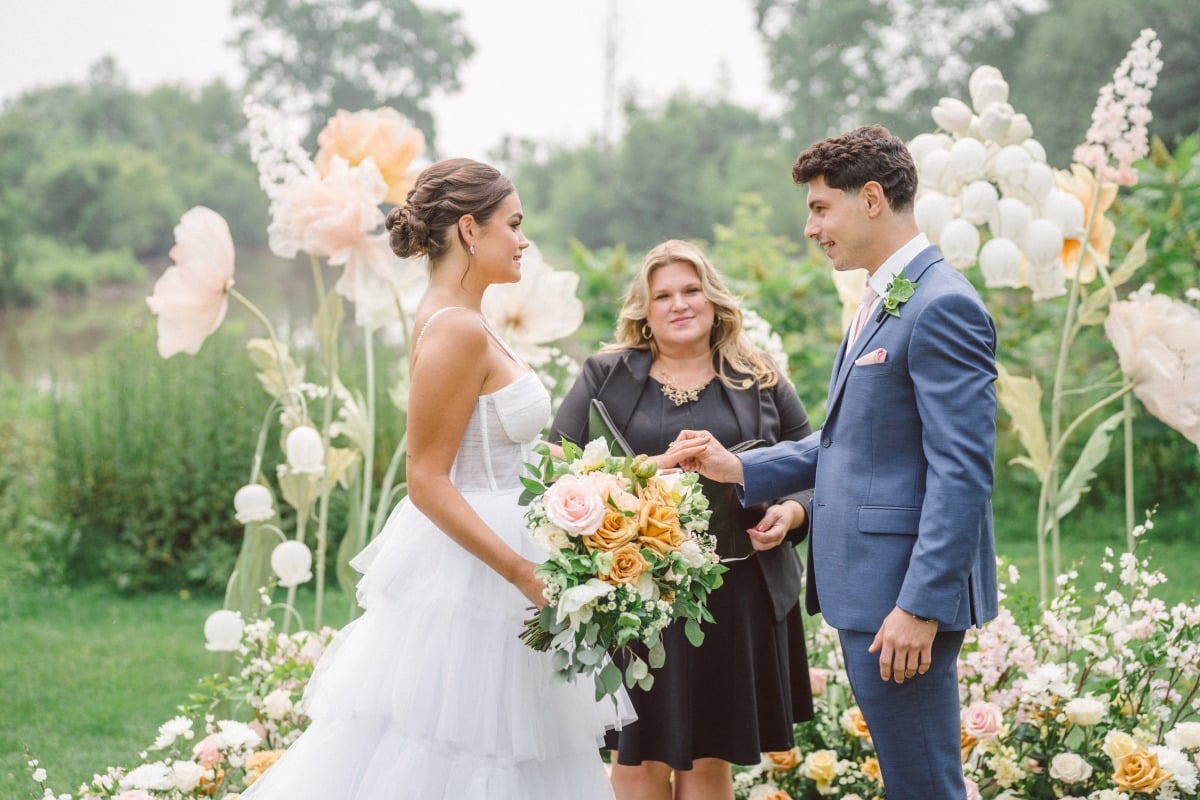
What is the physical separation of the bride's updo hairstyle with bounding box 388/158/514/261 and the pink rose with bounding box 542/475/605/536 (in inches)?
27.4

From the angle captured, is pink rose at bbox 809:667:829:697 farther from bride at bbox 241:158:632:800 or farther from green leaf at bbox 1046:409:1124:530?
bride at bbox 241:158:632:800

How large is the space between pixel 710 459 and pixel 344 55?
2903cm

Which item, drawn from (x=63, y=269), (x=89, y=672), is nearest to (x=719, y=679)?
(x=89, y=672)

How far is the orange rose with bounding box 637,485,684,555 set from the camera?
237 centimetres

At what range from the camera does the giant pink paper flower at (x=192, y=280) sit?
378 centimetres

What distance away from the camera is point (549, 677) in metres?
2.64

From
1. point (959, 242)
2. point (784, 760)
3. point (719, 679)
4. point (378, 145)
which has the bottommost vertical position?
point (784, 760)

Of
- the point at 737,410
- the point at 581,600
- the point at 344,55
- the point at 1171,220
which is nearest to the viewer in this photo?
the point at 581,600

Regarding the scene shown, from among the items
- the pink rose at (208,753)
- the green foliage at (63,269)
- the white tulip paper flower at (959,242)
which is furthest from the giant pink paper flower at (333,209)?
the green foliage at (63,269)

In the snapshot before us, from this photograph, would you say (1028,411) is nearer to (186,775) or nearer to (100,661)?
(186,775)

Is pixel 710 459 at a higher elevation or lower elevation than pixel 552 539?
higher

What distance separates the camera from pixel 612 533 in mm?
2338

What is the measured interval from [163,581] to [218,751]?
4733 millimetres

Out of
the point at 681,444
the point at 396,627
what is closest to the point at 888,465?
the point at 681,444
